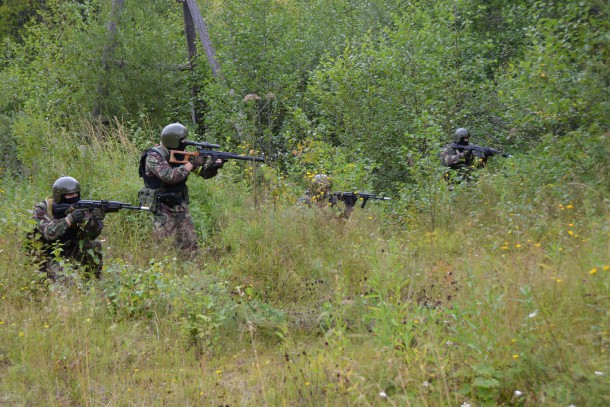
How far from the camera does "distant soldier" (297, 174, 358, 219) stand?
7570mm

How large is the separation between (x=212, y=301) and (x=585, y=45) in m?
4.04

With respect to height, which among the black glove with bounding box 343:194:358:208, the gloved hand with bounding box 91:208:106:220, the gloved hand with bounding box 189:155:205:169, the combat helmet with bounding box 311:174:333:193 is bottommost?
the black glove with bounding box 343:194:358:208

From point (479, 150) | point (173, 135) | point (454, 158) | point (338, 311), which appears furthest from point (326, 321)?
point (479, 150)

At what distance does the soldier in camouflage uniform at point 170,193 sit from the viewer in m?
7.69

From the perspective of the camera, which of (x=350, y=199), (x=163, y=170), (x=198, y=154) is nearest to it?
(x=163, y=170)

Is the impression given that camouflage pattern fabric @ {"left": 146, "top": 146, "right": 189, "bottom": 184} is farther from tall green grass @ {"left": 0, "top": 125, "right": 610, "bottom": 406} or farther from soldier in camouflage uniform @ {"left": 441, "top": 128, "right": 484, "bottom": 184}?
soldier in camouflage uniform @ {"left": 441, "top": 128, "right": 484, "bottom": 184}

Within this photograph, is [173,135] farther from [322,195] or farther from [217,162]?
[322,195]

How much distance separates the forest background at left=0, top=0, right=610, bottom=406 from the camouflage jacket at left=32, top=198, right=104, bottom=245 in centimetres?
35

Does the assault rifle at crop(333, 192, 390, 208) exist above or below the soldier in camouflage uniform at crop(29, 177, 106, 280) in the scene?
below

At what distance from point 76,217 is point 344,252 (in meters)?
2.86

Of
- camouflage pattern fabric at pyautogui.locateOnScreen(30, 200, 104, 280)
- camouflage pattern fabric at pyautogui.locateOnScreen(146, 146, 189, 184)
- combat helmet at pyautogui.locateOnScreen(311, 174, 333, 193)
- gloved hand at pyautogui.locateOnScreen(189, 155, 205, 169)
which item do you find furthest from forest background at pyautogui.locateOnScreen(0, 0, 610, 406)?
camouflage pattern fabric at pyautogui.locateOnScreen(146, 146, 189, 184)

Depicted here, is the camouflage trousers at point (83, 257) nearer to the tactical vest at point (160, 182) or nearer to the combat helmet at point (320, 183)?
the tactical vest at point (160, 182)

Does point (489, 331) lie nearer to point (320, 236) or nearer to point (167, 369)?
point (167, 369)

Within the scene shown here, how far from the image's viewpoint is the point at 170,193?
304 inches
